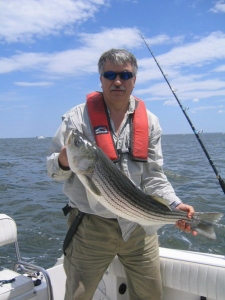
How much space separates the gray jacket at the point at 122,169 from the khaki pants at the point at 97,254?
4.5 inches

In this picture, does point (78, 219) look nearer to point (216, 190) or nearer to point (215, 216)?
point (215, 216)

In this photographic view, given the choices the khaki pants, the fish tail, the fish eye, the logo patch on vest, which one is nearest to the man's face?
the logo patch on vest

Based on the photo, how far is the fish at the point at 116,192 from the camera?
10.1 feet

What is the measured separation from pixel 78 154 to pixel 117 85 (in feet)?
3.05

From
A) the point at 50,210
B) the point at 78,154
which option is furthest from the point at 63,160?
the point at 50,210

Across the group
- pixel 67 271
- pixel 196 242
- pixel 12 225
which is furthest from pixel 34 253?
pixel 67 271

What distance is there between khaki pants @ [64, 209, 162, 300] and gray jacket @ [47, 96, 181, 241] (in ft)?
0.37

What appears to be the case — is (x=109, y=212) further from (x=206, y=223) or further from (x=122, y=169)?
(x=206, y=223)

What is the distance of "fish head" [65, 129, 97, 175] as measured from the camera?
306cm

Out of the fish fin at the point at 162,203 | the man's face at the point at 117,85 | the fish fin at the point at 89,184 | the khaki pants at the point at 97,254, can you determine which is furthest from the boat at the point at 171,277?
the man's face at the point at 117,85

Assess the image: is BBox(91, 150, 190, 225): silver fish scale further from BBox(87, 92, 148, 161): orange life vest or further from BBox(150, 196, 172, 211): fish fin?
BBox(87, 92, 148, 161): orange life vest

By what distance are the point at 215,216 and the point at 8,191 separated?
14340 mm

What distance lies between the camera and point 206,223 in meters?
3.58

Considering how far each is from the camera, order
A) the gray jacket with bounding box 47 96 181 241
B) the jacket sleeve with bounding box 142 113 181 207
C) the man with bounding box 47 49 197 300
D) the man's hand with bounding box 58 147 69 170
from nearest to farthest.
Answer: the man's hand with bounding box 58 147 69 170 → the gray jacket with bounding box 47 96 181 241 → the man with bounding box 47 49 197 300 → the jacket sleeve with bounding box 142 113 181 207
